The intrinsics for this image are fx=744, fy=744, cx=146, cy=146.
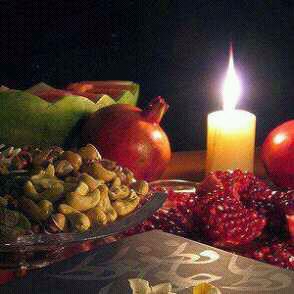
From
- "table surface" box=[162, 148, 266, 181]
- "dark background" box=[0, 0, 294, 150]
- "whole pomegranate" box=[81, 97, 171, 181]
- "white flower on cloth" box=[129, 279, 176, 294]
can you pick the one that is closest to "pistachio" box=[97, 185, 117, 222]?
"white flower on cloth" box=[129, 279, 176, 294]

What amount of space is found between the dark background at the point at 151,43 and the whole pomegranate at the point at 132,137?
1014mm

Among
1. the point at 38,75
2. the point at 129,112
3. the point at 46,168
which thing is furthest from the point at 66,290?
the point at 38,75

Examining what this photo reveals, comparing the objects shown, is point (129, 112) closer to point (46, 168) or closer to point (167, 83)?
point (46, 168)

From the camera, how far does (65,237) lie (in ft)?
1.96

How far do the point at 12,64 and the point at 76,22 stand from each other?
21cm

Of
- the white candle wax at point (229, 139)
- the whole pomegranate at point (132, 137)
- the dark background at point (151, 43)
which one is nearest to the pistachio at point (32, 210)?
the whole pomegranate at point (132, 137)

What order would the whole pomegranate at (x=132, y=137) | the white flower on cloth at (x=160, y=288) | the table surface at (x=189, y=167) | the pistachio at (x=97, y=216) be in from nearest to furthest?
the white flower on cloth at (x=160, y=288) < the pistachio at (x=97, y=216) < the whole pomegranate at (x=132, y=137) < the table surface at (x=189, y=167)

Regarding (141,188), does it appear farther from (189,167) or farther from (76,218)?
(189,167)

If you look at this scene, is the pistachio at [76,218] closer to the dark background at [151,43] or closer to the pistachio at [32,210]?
the pistachio at [32,210]

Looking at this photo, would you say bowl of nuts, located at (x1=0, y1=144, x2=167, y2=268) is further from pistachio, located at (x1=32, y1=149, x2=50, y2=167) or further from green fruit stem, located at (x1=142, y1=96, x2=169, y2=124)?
green fruit stem, located at (x1=142, y1=96, x2=169, y2=124)

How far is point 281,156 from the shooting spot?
3.19ft

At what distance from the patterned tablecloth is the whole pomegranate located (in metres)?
0.30

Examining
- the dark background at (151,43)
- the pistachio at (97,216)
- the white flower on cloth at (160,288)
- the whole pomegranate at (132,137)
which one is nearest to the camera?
the white flower on cloth at (160,288)

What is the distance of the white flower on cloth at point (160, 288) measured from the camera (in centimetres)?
54
